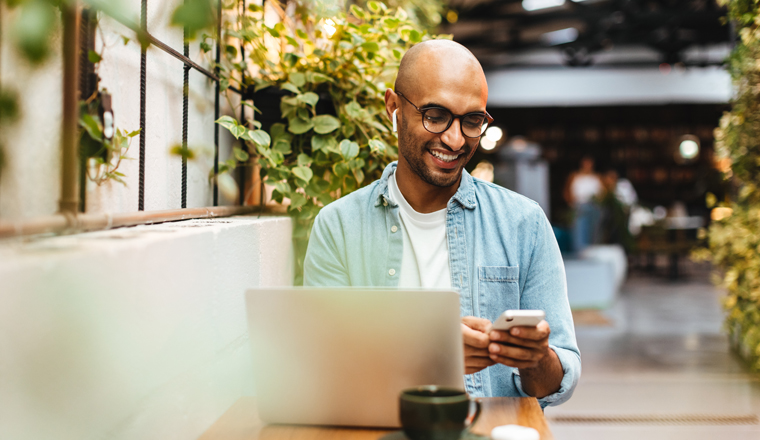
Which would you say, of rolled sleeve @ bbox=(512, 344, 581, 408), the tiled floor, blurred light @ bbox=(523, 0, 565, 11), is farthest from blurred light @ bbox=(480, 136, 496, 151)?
rolled sleeve @ bbox=(512, 344, 581, 408)

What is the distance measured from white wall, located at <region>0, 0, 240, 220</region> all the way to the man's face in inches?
21.1

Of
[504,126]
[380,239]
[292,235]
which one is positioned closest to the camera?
[380,239]

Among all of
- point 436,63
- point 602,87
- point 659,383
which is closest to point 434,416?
point 436,63

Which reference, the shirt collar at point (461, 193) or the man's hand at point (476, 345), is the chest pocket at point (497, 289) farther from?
the man's hand at point (476, 345)

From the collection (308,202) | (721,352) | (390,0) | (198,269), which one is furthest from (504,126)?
(198,269)

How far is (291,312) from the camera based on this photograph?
76cm

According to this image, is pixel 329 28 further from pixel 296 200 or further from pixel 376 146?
pixel 296 200

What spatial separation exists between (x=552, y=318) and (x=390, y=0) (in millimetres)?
2050

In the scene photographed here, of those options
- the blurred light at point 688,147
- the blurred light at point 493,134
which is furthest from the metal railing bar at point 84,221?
the blurred light at point 688,147

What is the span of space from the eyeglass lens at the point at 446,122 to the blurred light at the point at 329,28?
24.0 inches

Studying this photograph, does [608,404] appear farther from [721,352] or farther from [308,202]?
[308,202]

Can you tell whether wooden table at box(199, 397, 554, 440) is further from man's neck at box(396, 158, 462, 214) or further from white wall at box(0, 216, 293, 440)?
man's neck at box(396, 158, 462, 214)

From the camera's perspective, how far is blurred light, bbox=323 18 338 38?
5.78ft

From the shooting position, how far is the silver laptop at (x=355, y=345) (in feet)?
2.43
